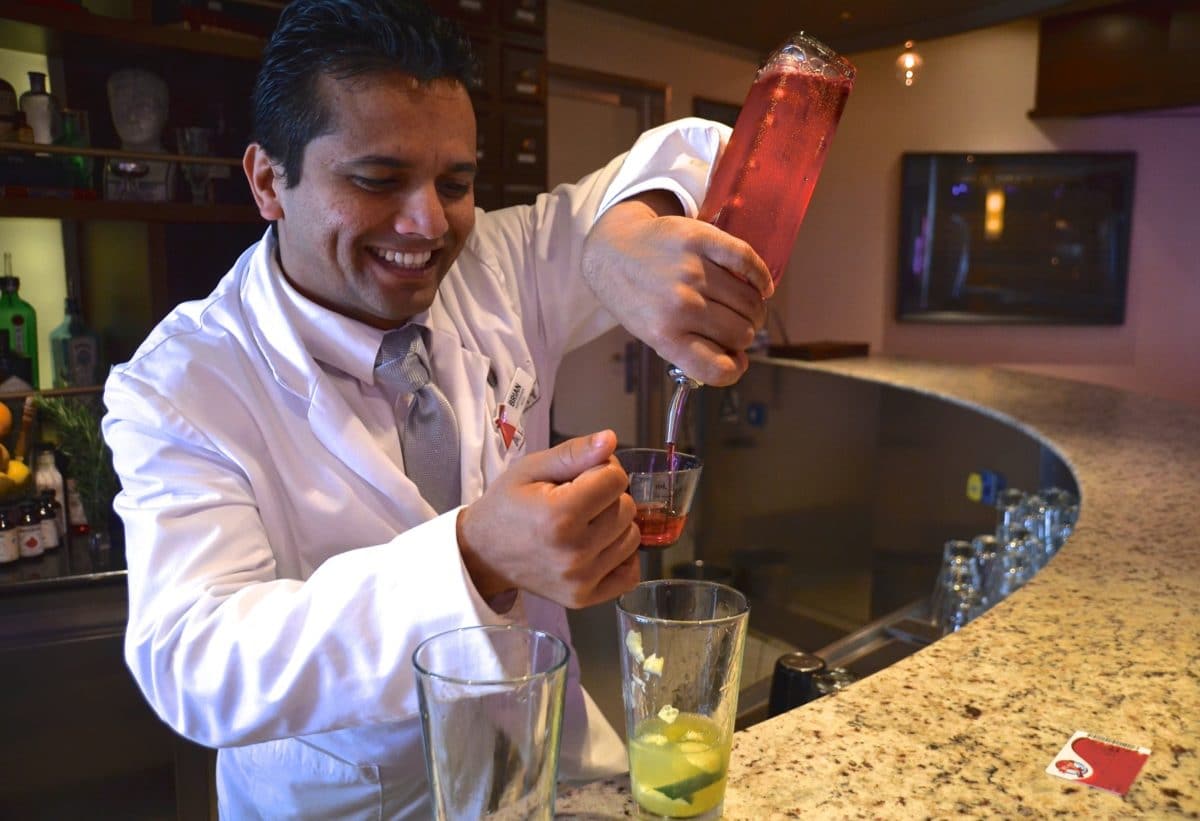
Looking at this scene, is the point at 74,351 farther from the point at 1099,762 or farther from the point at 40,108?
the point at 1099,762

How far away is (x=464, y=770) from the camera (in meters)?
0.57

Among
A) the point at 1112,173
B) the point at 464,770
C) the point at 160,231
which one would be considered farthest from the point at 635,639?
the point at 1112,173

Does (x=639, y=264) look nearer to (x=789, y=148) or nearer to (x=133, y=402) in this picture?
(x=789, y=148)

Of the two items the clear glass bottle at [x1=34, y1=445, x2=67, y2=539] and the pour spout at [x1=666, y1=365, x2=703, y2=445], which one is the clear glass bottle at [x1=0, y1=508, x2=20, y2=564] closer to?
the clear glass bottle at [x1=34, y1=445, x2=67, y2=539]

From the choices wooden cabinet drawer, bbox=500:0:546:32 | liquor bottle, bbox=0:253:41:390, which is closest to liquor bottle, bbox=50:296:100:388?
liquor bottle, bbox=0:253:41:390

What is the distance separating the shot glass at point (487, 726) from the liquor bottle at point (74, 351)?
85.1 inches

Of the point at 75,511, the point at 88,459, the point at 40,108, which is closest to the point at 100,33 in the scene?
the point at 40,108

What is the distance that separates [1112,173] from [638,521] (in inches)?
230

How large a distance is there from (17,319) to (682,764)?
2.30m

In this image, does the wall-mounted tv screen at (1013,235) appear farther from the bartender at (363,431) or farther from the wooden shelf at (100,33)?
the bartender at (363,431)

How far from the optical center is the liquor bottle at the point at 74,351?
2389 millimetres

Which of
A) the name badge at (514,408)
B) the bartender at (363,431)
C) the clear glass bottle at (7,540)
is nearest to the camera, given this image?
the bartender at (363,431)

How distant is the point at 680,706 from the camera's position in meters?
0.66

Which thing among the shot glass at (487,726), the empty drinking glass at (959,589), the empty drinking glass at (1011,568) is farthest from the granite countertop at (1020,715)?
the empty drinking glass at (959,589)
